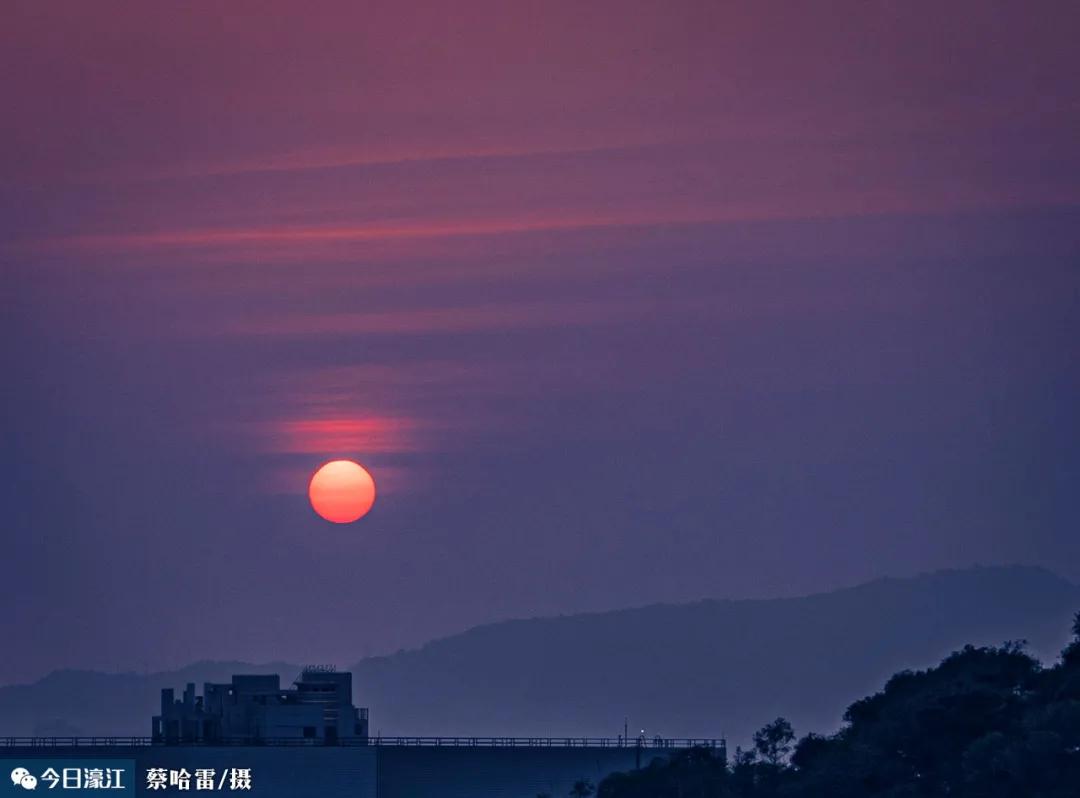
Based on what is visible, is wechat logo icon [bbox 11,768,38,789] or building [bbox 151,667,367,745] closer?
wechat logo icon [bbox 11,768,38,789]

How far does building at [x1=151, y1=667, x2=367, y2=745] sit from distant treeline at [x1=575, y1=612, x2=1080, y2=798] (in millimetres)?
46610

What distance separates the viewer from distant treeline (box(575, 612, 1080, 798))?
61.2 meters

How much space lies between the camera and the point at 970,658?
81.9m

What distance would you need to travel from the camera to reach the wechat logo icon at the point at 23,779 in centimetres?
11267

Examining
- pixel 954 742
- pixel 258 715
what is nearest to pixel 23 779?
pixel 258 715

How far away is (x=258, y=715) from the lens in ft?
450

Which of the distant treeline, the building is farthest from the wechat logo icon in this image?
the distant treeline

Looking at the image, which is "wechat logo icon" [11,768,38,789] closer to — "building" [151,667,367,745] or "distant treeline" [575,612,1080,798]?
"building" [151,667,367,745]

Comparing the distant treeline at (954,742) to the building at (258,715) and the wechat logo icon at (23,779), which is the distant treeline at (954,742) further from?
the building at (258,715)

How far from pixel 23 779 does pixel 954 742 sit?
5731 centimetres

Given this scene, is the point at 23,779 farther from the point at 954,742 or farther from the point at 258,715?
the point at 954,742

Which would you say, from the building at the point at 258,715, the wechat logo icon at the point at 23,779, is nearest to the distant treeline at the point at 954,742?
the wechat logo icon at the point at 23,779

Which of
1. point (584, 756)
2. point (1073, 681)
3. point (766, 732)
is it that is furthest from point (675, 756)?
point (1073, 681)

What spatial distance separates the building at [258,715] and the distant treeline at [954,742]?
46.6 m
